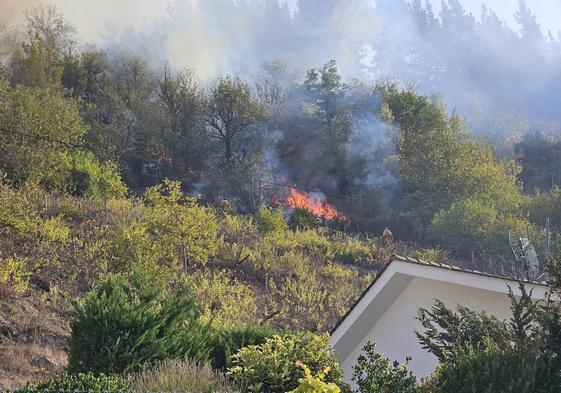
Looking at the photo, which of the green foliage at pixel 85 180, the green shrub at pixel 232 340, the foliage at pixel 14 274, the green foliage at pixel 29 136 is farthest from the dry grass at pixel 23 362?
the green foliage at pixel 85 180

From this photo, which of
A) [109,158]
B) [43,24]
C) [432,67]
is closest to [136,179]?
[109,158]

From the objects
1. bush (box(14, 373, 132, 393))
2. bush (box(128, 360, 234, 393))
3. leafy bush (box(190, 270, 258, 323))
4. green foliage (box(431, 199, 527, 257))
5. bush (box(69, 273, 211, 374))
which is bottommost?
bush (box(14, 373, 132, 393))

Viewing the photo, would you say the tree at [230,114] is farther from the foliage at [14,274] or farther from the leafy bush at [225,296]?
the foliage at [14,274]

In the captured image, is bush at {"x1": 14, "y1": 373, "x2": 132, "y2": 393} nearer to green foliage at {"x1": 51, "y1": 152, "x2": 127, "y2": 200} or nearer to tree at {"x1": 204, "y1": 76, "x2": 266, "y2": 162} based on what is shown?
green foliage at {"x1": 51, "y1": 152, "x2": 127, "y2": 200}

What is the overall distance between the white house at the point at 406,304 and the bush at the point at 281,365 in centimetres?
177

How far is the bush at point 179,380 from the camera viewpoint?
26.8 ft

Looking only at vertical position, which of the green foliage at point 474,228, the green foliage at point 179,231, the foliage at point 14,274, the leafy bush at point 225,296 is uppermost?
the green foliage at point 474,228

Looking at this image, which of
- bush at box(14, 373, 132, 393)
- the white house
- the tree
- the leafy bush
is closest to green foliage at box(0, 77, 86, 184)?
the leafy bush

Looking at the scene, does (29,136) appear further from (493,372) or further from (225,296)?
(493,372)

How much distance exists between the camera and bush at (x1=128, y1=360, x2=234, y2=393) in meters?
8.16

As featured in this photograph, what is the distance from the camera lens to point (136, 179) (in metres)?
37.4

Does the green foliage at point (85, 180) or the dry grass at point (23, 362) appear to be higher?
the green foliage at point (85, 180)

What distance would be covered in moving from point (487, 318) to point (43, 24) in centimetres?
4336

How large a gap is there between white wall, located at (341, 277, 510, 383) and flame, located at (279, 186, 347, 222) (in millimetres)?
25004
